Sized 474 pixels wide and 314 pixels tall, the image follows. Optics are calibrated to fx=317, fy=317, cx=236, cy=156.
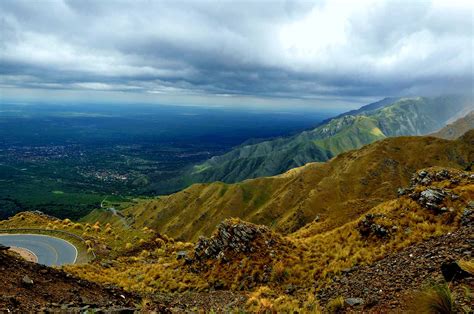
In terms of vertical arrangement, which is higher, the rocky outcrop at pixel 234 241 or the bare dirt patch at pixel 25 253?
the rocky outcrop at pixel 234 241

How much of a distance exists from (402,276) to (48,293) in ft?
58.9

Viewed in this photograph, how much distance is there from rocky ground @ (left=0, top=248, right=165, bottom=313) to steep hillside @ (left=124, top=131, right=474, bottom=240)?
85.1 meters

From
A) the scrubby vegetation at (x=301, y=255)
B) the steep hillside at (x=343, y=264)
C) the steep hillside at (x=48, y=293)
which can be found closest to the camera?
the steep hillside at (x=48, y=293)

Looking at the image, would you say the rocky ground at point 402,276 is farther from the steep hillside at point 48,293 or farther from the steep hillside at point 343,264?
the steep hillside at point 48,293

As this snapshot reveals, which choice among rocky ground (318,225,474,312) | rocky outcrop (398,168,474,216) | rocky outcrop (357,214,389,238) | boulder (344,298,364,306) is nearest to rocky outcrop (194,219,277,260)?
rocky outcrop (357,214,389,238)

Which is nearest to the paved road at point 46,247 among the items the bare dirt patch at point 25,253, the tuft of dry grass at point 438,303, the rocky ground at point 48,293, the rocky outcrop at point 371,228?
the bare dirt patch at point 25,253

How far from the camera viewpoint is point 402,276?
1559 centimetres

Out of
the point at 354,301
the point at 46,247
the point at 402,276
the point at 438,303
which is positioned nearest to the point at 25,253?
the point at 46,247

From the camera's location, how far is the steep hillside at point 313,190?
4584 inches

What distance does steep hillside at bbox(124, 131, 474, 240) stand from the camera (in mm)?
116438

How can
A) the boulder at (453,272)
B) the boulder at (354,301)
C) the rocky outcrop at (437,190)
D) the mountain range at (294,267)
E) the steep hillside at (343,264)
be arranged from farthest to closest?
the rocky outcrop at (437,190) → the steep hillside at (343,264) → the boulder at (354,301) → the mountain range at (294,267) → the boulder at (453,272)

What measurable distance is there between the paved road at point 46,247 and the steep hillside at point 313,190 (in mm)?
66632

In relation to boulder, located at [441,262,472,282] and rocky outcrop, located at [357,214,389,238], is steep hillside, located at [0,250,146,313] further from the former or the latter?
rocky outcrop, located at [357,214,389,238]

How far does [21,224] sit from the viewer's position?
59438 millimetres
